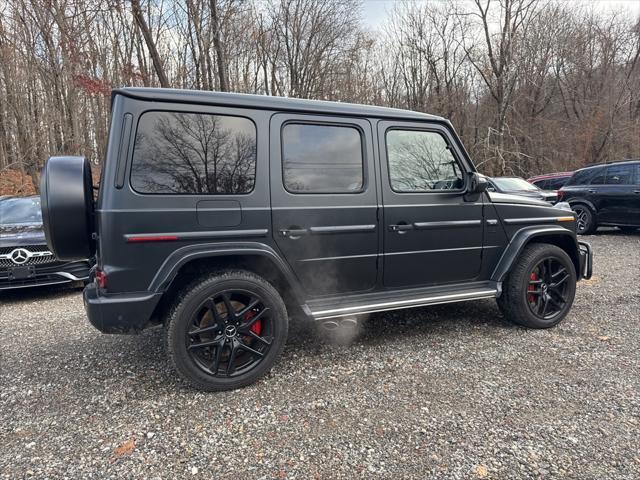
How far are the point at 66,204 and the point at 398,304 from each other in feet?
8.40

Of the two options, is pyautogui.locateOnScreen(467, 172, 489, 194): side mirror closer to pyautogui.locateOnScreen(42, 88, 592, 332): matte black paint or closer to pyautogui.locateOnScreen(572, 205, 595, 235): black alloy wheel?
pyautogui.locateOnScreen(42, 88, 592, 332): matte black paint

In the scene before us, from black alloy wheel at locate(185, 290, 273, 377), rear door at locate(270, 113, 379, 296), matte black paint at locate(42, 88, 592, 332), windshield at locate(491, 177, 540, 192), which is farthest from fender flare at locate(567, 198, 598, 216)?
black alloy wheel at locate(185, 290, 273, 377)

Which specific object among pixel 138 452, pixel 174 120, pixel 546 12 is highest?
pixel 546 12

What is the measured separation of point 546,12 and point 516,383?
23.0 meters

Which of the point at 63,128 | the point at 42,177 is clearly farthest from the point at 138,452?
the point at 63,128

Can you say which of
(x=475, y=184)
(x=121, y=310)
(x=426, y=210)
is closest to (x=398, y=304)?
(x=426, y=210)

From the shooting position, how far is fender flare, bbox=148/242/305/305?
8.50 feet

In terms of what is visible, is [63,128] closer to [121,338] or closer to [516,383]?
[121,338]

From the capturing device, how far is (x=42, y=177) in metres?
2.63

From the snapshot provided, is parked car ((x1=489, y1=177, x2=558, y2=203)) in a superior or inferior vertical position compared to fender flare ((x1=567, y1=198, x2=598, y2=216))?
superior

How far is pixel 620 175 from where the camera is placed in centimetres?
902

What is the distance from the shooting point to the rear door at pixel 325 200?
2922 mm

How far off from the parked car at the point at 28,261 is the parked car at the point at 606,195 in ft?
35.5

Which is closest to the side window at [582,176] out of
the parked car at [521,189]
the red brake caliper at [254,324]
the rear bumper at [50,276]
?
the parked car at [521,189]
